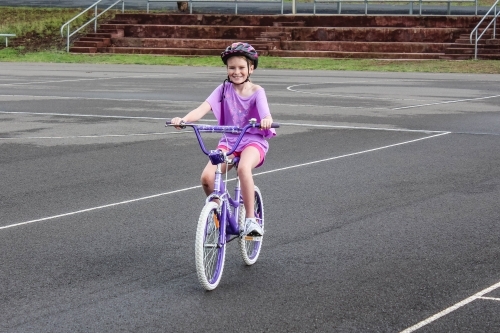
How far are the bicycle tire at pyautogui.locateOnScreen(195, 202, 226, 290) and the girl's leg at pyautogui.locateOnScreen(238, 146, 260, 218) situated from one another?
384 mm

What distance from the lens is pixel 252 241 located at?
27.7ft

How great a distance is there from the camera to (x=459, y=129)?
18031 mm

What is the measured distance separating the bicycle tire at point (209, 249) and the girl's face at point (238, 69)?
1.00 m

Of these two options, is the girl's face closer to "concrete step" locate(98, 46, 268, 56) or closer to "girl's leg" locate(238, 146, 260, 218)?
"girl's leg" locate(238, 146, 260, 218)

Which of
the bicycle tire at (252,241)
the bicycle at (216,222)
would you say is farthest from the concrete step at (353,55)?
the bicycle at (216,222)

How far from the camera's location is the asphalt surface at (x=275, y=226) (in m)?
6.95

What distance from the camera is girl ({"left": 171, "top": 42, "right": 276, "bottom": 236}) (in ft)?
25.5

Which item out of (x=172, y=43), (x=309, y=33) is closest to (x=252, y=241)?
(x=309, y=33)

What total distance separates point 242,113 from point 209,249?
112cm

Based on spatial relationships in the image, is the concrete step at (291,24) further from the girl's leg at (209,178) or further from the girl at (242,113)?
the girl's leg at (209,178)

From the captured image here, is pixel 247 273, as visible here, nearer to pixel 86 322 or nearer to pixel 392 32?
pixel 86 322

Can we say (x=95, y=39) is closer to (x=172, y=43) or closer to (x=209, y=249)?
(x=172, y=43)

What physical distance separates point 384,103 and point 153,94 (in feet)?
18.5

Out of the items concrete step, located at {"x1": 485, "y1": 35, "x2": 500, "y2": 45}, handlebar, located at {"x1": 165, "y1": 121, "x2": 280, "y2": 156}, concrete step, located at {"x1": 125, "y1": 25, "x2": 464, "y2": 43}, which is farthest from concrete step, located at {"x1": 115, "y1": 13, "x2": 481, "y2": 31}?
handlebar, located at {"x1": 165, "y1": 121, "x2": 280, "y2": 156}
